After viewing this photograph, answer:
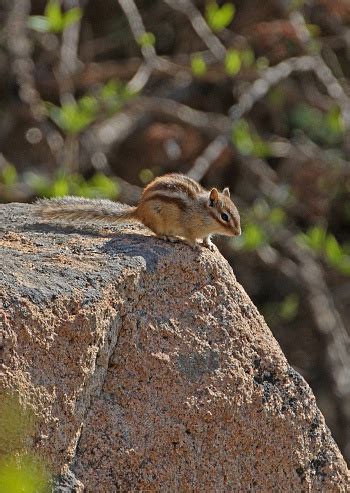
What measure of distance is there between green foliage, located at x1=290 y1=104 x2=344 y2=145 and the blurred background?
0.02 m

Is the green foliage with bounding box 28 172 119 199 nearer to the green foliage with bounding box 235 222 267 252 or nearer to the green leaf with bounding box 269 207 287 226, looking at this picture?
the green foliage with bounding box 235 222 267 252

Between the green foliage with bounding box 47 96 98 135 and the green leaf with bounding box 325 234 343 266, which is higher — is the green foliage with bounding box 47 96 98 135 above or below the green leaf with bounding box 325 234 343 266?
above

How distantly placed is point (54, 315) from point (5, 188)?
168 inches

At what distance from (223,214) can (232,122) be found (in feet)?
10.6

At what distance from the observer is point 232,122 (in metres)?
7.68

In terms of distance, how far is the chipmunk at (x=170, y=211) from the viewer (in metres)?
4.01

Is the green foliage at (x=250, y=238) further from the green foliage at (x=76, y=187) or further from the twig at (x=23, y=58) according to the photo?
the twig at (x=23, y=58)

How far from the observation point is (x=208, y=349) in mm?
3314

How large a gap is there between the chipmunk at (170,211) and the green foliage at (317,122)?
9.99ft

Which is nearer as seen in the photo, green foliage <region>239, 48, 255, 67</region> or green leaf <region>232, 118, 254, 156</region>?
green leaf <region>232, 118, 254, 156</region>

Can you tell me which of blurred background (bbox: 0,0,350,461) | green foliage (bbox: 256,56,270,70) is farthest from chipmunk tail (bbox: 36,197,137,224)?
green foliage (bbox: 256,56,270,70)

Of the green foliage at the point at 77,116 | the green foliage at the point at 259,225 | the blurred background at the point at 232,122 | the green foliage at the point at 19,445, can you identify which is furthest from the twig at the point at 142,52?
the green foliage at the point at 19,445

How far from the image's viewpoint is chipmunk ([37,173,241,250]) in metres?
4.01

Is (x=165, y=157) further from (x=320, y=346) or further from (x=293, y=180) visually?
(x=320, y=346)
